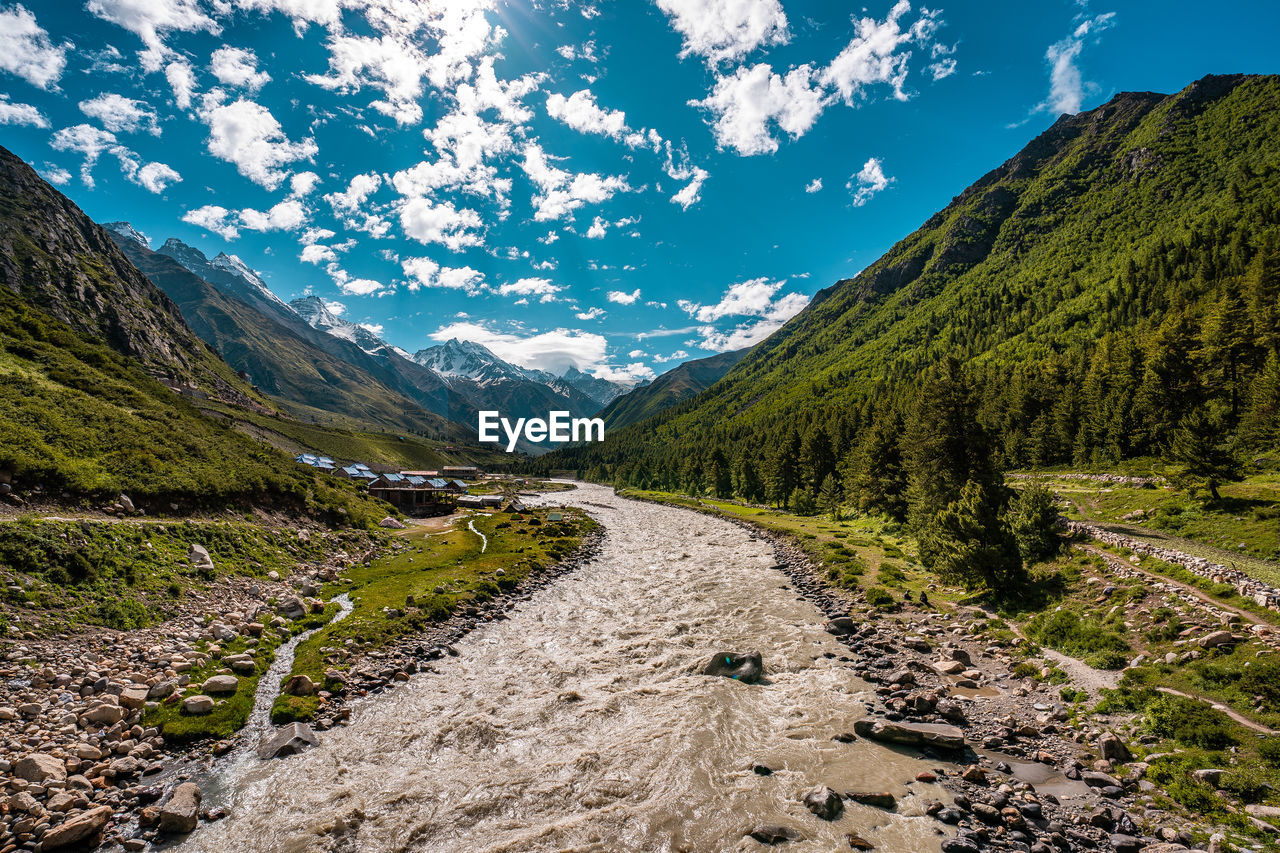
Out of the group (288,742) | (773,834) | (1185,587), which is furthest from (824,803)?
(1185,587)

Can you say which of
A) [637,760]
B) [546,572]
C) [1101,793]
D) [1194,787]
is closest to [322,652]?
[637,760]

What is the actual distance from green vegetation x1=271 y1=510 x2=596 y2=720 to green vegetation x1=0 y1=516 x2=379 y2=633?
7.12 meters

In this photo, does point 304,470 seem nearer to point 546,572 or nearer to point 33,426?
point 33,426

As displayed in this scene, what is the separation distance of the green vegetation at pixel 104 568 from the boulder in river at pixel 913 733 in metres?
33.2

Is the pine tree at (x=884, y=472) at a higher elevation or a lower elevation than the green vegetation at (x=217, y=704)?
higher

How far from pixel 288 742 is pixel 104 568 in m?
16.0

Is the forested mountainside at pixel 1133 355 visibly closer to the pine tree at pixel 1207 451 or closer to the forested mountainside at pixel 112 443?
the pine tree at pixel 1207 451

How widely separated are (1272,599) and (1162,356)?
181 ft

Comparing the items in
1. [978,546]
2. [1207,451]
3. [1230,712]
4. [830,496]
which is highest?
[1207,451]

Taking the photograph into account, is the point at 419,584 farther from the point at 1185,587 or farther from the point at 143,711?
the point at 1185,587

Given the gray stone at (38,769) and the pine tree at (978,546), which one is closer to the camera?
the gray stone at (38,769)

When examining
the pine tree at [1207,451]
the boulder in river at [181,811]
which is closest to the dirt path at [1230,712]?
the pine tree at [1207,451]

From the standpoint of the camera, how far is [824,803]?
14.2 meters

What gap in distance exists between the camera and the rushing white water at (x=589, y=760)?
1370 cm
